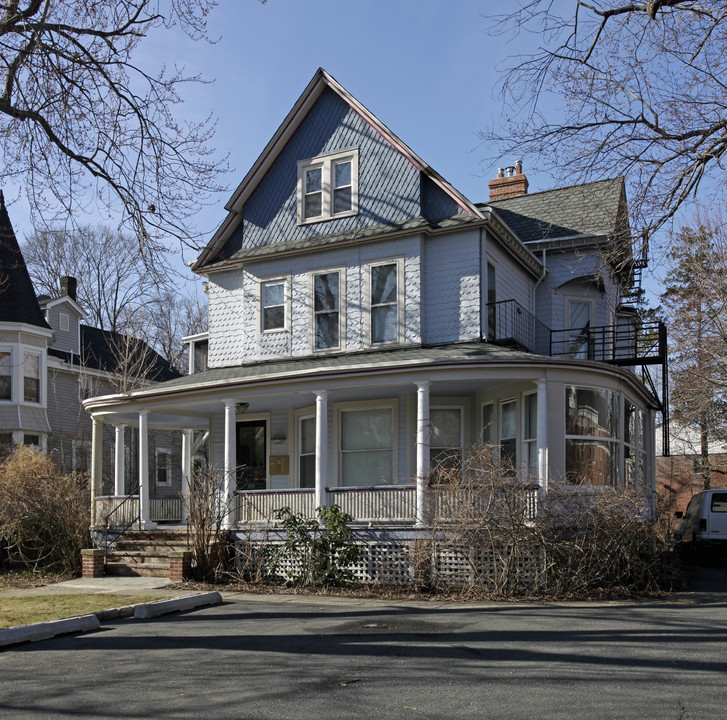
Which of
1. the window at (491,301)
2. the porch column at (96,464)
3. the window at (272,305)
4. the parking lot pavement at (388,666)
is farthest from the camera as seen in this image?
the window at (272,305)

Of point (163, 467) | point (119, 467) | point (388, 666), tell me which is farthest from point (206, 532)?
point (163, 467)

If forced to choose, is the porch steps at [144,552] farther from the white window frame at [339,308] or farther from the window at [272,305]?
the window at [272,305]

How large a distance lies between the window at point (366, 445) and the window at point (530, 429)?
2.92 m

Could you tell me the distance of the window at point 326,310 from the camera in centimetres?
1803

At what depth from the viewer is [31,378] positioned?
28000 mm

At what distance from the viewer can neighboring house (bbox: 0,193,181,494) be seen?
2728 cm

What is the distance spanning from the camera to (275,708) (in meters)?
6.25

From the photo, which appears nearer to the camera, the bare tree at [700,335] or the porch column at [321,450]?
the porch column at [321,450]

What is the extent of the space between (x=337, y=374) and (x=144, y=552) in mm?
5341

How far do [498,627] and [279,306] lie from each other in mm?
10817

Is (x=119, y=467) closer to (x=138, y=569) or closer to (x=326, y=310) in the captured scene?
(x=138, y=569)

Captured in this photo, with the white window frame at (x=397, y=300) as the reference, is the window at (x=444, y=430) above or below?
below

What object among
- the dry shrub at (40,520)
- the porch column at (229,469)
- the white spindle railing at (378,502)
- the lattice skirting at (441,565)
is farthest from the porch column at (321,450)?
the dry shrub at (40,520)

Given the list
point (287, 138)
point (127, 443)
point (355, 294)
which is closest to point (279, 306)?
point (355, 294)
